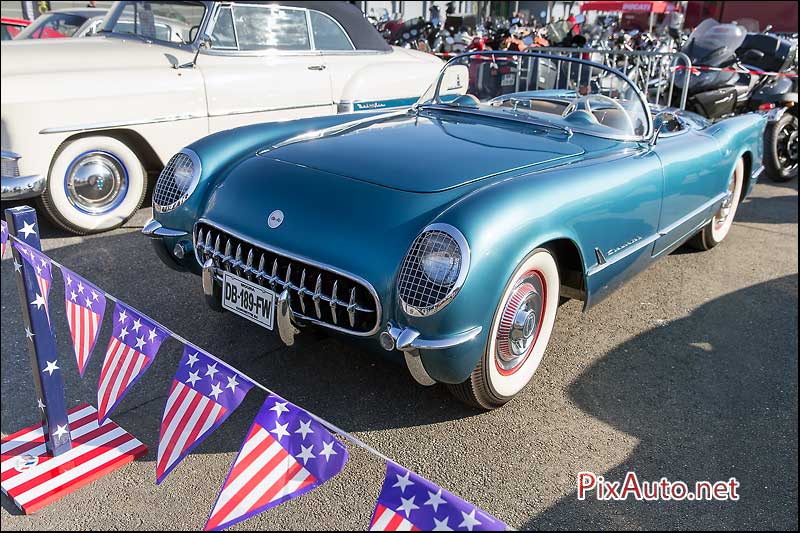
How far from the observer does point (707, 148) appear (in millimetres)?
4051

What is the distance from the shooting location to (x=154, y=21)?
229 inches

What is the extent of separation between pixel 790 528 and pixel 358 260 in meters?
1.71

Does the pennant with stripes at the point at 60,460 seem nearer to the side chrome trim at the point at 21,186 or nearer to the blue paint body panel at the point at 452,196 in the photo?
the blue paint body panel at the point at 452,196

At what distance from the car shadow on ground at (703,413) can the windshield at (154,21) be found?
4459 mm

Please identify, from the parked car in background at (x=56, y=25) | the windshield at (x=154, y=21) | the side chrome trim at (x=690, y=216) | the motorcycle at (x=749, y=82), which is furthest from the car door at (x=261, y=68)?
the motorcycle at (x=749, y=82)

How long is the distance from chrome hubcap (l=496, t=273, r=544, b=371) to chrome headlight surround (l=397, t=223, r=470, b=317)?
16.3 inches

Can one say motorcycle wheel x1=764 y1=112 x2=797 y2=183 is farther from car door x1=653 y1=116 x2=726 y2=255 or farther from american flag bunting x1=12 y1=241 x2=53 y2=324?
american flag bunting x1=12 y1=241 x2=53 y2=324

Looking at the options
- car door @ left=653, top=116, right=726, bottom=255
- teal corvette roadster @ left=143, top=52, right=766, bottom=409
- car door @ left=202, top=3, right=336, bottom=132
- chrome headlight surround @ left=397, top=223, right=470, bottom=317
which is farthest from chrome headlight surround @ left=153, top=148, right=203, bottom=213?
car door @ left=653, top=116, right=726, bottom=255

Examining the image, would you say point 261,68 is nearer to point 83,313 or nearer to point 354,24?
point 354,24

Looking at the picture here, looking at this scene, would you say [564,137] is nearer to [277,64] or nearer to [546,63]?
[546,63]

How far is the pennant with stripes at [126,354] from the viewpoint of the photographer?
6.83 feet

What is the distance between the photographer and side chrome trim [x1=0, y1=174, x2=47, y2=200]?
434cm

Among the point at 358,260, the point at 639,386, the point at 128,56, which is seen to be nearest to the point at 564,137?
the point at 639,386

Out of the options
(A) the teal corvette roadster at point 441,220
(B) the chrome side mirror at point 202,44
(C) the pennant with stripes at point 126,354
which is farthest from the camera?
(B) the chrome side mirror at point 202,44
